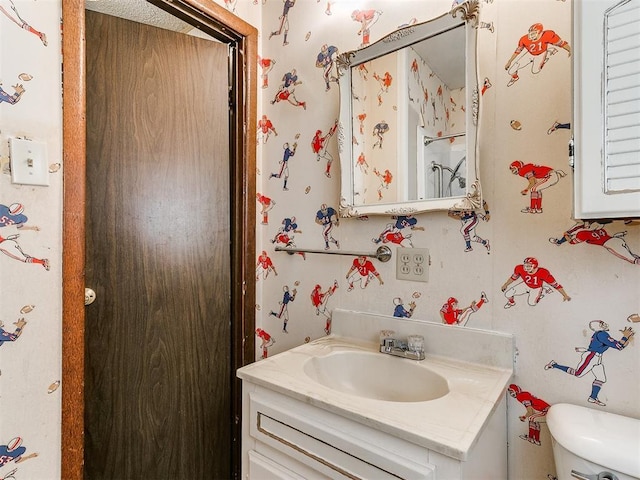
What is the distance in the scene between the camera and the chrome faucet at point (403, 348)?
1.08m

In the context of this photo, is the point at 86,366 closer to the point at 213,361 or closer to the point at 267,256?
the point at 213,361

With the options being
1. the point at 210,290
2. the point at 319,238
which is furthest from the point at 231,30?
the point at 210,290

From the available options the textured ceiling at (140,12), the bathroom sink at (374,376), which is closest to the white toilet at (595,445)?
the bathroom sink at (374,376)

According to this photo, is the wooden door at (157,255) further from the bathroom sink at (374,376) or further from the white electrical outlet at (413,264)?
the white electrical outlet at (413,264)

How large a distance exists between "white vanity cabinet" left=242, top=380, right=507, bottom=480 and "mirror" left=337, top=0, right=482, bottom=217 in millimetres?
633

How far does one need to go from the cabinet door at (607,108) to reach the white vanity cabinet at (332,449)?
1.75 ft

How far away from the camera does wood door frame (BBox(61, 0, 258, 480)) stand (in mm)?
961

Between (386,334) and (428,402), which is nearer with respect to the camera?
(428,402)

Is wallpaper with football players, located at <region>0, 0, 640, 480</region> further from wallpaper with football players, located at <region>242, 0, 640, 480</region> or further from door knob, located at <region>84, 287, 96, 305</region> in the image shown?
door knob, located at <region>84, 287, 96, 305</region>

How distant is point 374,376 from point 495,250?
521 millimetres

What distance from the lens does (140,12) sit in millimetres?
1312

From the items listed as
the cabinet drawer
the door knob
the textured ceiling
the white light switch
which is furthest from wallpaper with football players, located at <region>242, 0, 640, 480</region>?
the white light switch

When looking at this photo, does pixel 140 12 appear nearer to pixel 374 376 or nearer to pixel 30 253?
pixel 30 253

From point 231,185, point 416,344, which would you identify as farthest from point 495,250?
point 231,185
